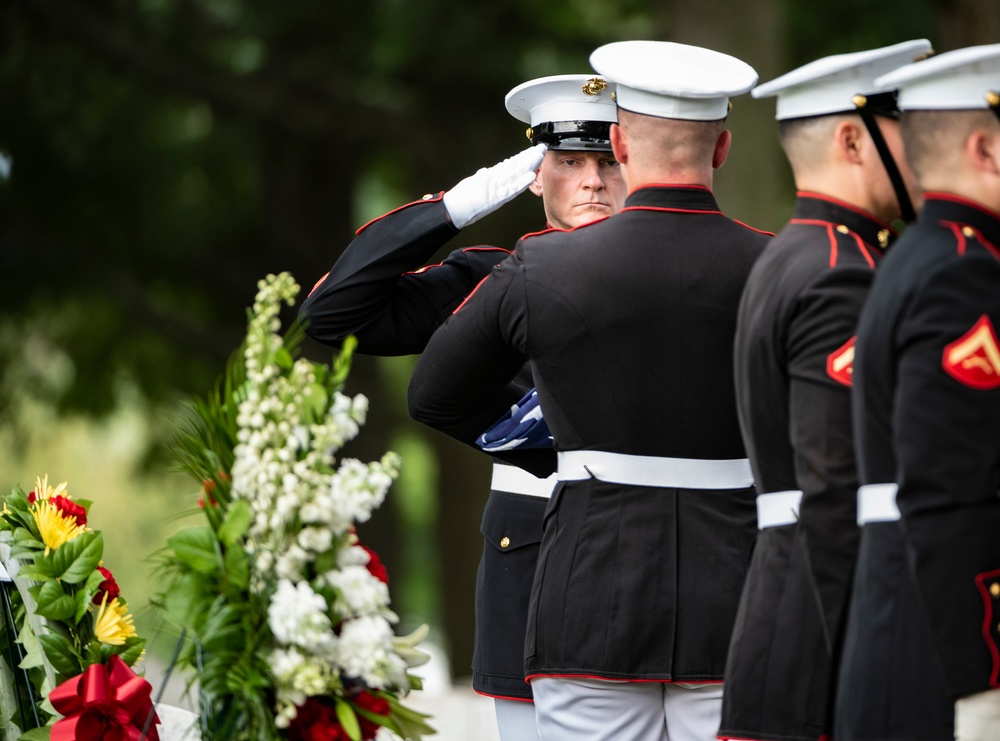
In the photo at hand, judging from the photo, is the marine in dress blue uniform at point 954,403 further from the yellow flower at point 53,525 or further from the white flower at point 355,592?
the yellow flower at point 53,525

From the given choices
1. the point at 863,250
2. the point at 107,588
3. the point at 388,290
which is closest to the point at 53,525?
the point at 107,588

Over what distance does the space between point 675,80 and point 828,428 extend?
87 cm

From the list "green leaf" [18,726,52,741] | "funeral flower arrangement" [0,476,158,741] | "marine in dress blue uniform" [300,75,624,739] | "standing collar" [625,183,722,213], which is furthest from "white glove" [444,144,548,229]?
"green leaf" [18,726,52,741]

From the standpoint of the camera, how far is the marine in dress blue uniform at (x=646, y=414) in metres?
3.10

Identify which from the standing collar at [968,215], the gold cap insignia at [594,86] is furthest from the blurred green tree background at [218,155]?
the standing collar at [968,215]

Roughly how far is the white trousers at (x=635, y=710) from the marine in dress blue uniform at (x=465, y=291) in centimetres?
52

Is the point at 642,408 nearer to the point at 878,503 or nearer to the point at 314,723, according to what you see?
the point at 878,503

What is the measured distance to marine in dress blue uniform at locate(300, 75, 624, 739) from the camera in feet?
12.3

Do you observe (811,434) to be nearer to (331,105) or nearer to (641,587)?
(641,587)

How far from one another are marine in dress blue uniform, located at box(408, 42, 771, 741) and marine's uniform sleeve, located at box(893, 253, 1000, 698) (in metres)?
0.80

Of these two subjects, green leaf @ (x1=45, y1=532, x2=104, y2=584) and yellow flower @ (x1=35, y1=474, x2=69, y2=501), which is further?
yellow flower @ (x1=35, y1=474, x2=69, y2=501)

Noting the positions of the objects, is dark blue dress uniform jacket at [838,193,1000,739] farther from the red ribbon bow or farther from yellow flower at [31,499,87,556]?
yellow flower at [31,499,87,556]

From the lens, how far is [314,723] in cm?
290

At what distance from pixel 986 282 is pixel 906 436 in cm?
27
